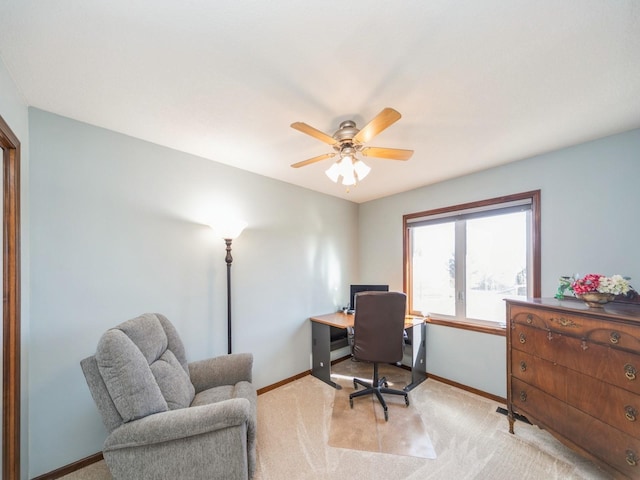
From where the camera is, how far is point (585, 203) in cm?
219

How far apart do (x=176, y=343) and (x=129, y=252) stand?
82cm

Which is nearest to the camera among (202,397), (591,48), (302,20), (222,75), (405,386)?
(302,20)

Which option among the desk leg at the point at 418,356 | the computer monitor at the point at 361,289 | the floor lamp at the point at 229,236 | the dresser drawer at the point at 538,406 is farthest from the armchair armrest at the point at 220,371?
the dresser drawer at the point at 538,406

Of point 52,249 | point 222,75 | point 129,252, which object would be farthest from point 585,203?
point 52,249

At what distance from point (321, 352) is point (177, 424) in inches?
78.7

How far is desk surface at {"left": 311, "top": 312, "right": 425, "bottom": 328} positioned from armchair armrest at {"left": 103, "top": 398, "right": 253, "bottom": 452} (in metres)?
1.60

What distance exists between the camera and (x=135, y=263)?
2.05 m

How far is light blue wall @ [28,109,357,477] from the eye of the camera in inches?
66.8

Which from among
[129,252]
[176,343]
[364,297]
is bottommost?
[176,343]

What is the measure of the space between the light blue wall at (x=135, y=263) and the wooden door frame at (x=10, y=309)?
0.19 m

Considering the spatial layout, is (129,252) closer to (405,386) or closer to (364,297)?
(364,297)

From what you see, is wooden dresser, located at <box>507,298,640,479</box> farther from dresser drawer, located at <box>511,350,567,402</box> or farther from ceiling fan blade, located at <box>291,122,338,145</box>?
ceiling fan blade, located at <box>291,122,338,145</box>

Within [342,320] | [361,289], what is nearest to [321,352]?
[342,320]

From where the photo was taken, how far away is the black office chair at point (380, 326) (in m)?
2.40
